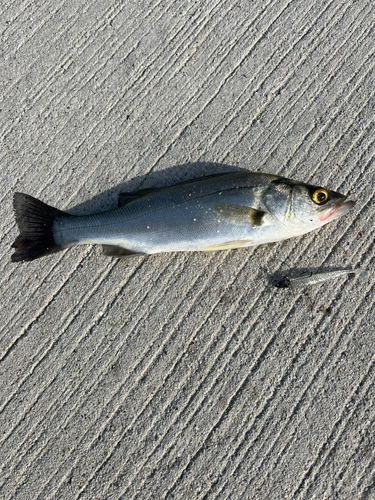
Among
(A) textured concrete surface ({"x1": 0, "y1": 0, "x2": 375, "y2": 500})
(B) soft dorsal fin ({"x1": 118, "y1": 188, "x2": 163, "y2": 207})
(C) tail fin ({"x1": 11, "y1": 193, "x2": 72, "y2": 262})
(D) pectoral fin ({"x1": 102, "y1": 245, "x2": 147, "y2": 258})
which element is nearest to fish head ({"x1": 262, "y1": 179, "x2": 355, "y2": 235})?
(A) textured concrete surface ({"x1": 0, "y1": 0, "x2": 375, "y2": 500})

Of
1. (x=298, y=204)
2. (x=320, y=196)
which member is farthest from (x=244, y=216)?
(x=320, y=196)

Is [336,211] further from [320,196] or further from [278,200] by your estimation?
[278,200]

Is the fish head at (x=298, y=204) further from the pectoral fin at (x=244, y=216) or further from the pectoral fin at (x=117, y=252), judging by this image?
the pectoral fin at (x=117, y=252)

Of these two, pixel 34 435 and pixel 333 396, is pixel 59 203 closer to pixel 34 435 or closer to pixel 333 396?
pixel 34 435

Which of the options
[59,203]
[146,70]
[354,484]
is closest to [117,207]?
[59,203]

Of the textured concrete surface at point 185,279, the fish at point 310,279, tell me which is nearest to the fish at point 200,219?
the textured concrete surface at point 185,279
